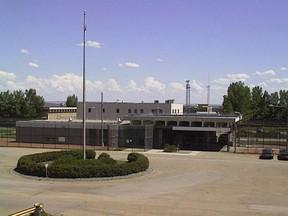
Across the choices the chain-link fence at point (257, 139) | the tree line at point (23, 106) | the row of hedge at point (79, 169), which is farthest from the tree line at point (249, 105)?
the row of hedge at point (79, 169)

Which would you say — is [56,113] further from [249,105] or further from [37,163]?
[37,163]

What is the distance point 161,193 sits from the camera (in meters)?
26.1

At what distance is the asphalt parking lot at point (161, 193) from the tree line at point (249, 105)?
6659cm

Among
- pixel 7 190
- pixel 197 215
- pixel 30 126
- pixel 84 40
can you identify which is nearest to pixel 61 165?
pixel 7 190

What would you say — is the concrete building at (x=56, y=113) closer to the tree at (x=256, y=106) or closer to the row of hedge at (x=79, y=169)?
the tree at (x=256, y=106)

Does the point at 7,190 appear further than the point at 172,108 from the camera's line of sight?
No

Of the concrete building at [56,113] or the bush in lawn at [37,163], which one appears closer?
the bush in lawn at [37,163]

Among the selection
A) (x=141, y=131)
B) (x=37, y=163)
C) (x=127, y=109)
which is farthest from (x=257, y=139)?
(x=37, y=163)

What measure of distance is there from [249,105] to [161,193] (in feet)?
269

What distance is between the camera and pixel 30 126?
67.1m

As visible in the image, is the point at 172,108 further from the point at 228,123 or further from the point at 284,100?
the point at 284,100

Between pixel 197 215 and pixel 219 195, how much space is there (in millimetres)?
5595

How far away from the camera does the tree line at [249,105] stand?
338ft

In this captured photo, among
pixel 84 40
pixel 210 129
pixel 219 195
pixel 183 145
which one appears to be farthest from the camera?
pixel 183 145
